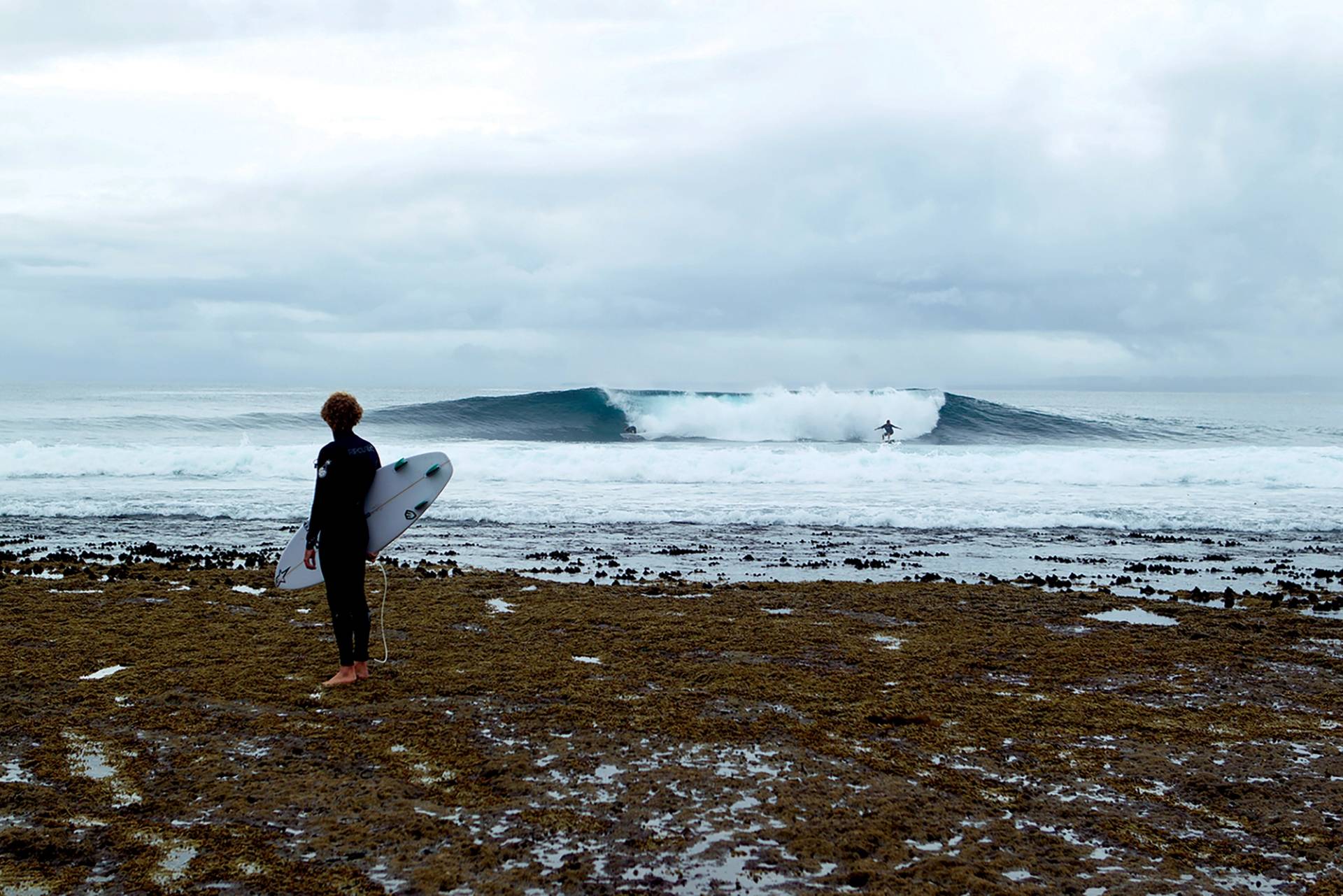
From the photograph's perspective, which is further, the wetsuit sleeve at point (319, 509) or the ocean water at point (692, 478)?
the ocean water at point (692, 478)

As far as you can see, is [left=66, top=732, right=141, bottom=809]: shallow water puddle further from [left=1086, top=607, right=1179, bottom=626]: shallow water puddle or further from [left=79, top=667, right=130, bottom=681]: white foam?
[left=1086, top=607, right=1179, bottom=626]: shallow water puddle

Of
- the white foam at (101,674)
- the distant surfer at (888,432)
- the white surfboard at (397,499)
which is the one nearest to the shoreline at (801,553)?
the white surfboard at (397,499)

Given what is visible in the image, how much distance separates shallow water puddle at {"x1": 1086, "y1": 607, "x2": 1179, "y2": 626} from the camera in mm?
7770

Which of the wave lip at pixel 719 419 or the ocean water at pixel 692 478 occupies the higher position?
the wave lip at pixel 719 419

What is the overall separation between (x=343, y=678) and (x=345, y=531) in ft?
2.76

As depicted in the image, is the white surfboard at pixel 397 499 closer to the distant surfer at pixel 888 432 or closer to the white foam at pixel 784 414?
the distant surfer at pixel 888 432

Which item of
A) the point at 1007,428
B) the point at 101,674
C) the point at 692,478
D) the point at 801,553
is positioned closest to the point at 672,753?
the point at 101,674

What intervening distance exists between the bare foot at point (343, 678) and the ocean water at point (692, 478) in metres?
5.62

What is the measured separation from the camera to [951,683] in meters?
5.79

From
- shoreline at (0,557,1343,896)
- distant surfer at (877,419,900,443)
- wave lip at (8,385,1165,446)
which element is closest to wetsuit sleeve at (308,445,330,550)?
shoreline at (0,557,1343,896)

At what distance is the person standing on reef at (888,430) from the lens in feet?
121

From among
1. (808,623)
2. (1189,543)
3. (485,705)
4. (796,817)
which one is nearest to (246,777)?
(485,705)

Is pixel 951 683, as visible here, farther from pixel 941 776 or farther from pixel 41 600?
pixel 41 600

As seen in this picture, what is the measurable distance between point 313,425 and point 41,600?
33059 mm
